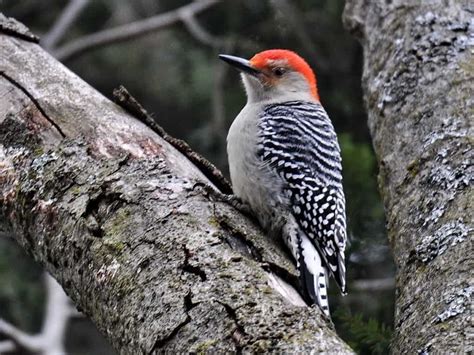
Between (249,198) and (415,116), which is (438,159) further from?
(249,198)

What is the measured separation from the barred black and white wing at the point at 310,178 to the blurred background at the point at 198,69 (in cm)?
44

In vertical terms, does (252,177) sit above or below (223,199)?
above

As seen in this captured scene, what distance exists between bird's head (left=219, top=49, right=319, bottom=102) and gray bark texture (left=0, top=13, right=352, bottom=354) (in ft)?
5.30

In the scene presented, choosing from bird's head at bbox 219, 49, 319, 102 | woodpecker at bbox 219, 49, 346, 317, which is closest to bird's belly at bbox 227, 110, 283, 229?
woodpecker at bbox 219, 49, 346, 317

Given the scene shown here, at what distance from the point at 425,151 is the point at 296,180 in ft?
3.19

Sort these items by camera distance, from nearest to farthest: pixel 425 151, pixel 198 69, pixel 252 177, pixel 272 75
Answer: pixel 425 151 → pixel 252 177 → pixel 272 75 → pixel 198 69

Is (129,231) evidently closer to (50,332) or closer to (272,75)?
(272,75)

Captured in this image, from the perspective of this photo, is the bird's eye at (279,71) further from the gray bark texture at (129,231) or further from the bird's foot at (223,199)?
the gray bark texture at (129,231)

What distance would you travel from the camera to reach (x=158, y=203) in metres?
3.16

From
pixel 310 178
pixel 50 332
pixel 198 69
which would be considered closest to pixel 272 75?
pixel 310 178

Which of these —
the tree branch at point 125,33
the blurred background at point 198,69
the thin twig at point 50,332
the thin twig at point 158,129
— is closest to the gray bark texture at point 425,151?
the thin twig at point 158,129

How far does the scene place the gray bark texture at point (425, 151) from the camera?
292cm

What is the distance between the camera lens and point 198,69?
25.5ft

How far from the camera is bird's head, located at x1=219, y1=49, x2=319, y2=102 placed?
5.32m
